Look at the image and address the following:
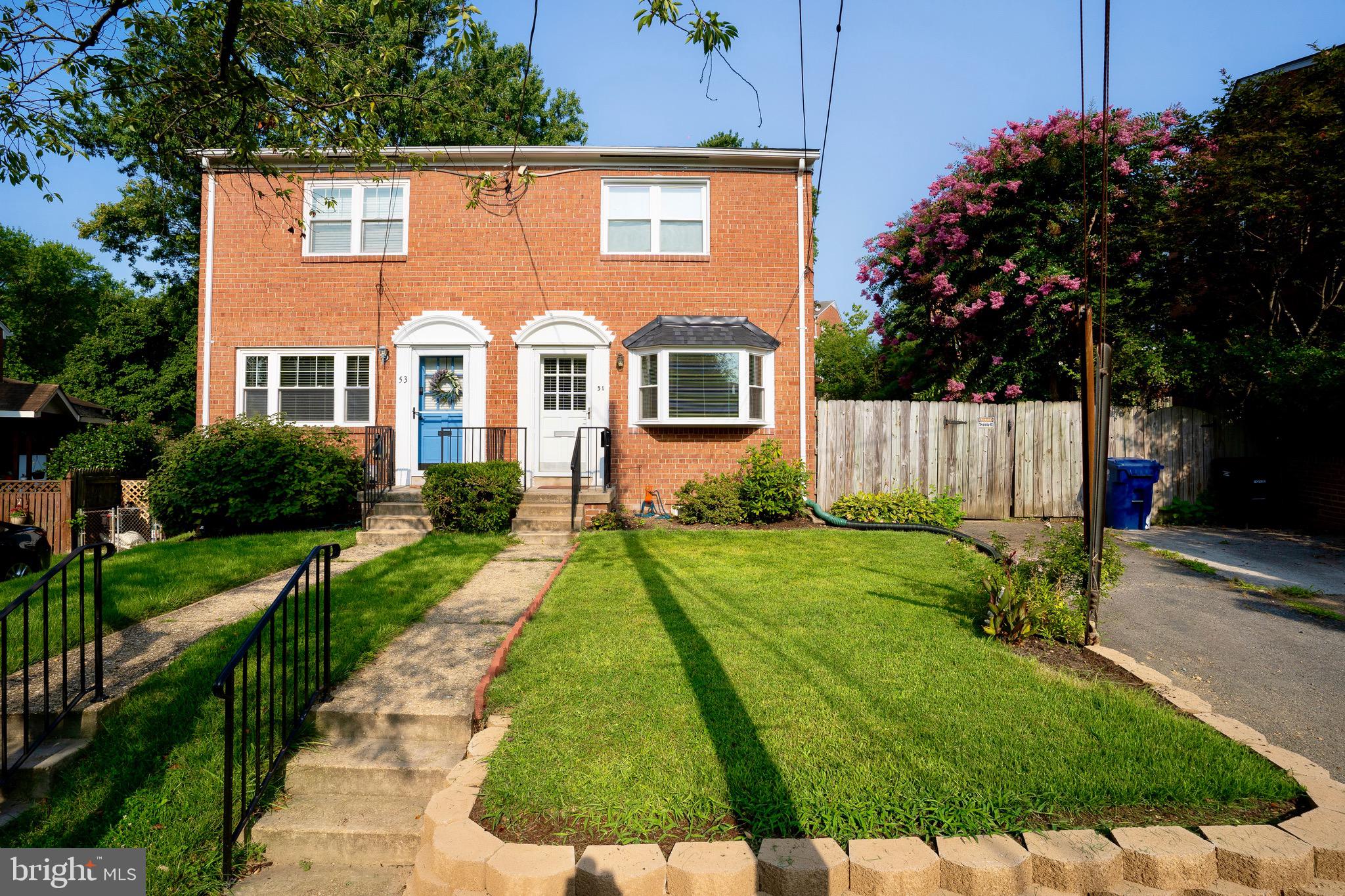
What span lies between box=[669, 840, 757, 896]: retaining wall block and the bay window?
39.0 ft

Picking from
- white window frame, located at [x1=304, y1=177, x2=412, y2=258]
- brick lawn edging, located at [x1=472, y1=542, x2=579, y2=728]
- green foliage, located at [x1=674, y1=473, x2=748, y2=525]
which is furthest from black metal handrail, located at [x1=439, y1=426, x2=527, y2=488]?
brick lawn edging, located at [x1=472, y1=542, x2=579, y2=728]

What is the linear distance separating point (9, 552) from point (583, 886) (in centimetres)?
1088

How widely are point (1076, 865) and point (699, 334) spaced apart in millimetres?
9648

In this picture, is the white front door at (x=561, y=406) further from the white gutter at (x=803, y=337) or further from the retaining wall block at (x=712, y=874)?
the retaining wall block at (x=712, y=874)

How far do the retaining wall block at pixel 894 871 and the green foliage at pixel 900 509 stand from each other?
27.9ft

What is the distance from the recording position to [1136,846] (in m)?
2.56

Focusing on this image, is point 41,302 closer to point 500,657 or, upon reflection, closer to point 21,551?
point 21,551

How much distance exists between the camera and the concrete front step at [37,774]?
3.43 m

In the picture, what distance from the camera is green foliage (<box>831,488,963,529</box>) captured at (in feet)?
35.3

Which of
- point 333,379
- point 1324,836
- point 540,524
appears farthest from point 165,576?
point 1324,836

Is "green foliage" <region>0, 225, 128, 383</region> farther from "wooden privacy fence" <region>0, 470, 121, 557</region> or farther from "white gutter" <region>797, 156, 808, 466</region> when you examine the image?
"white gutter" <region>797, 156, 808, 466</region>

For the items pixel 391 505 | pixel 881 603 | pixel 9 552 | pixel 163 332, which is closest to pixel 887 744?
pixel 881 603

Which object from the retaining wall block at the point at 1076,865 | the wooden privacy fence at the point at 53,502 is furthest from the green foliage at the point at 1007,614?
the wooden privacy fence at the point at 53,502

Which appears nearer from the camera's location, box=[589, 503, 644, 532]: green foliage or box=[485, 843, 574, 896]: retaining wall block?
box=[485, 843, 574, 896]: retaining wall block
